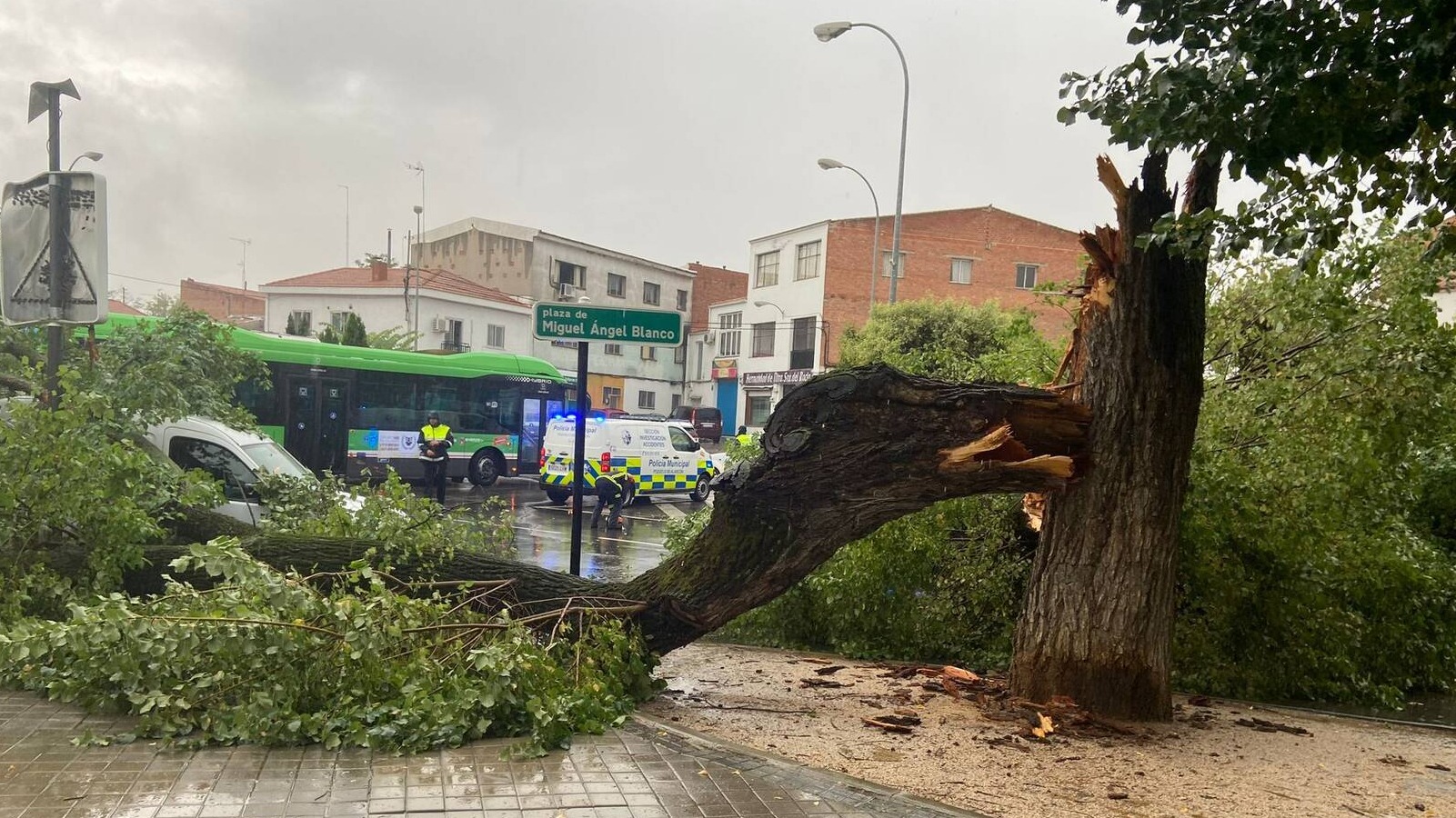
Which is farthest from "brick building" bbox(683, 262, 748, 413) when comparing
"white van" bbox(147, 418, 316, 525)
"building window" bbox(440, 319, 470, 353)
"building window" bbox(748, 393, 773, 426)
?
"white van" bbox(147, 418, 316, 525)

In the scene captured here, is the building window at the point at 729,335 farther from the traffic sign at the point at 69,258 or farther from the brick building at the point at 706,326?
the traffic sign at the point at 69,258

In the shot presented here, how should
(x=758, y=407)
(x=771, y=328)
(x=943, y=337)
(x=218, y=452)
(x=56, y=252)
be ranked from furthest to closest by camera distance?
1. (x=758, y=407)
2. (x=771, y=328)
3. (x=943, y=337)
4. (x=218, y=452)
5. (x=56, y=252)

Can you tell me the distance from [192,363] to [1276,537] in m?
9.26

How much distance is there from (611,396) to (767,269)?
9.27 meters

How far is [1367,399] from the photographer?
7.63 m

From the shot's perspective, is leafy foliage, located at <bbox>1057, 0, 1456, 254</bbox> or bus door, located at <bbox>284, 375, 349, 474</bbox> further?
bus door, located at <bbox>284, 375, 349, 474</bbox>

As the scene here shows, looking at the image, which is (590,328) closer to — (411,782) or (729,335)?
(411,782)

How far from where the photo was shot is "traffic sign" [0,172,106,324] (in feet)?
21.0

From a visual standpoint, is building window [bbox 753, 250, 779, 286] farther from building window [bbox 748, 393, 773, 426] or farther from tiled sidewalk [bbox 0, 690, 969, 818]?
tiled sidewalk [bbox 0, 690, 969, 818]

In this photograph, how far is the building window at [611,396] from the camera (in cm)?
4575

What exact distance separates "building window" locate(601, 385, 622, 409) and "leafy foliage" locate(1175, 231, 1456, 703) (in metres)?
38.1

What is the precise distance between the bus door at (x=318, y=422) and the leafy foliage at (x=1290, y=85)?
18.0 meters

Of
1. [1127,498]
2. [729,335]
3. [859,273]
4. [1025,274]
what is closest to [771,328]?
[729,335]

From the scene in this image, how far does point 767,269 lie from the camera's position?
4328 centimetres
